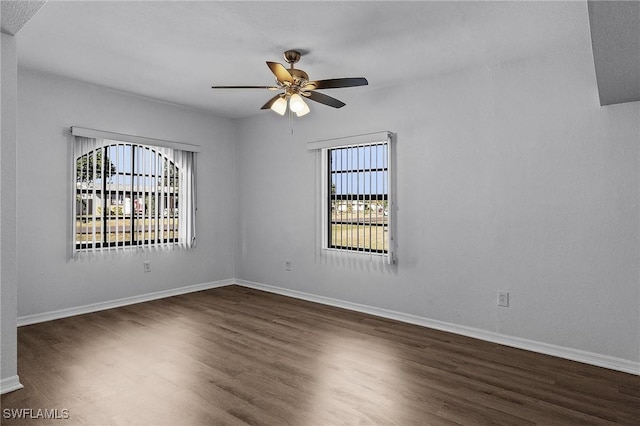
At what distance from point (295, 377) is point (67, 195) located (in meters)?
3.32

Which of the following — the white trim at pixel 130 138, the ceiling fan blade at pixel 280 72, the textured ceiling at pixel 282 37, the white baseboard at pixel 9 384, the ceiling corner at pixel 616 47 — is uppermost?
the textured ceiling at pixel 282 37

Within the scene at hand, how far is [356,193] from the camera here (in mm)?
4625

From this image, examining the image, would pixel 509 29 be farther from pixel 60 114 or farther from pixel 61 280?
pixel 61 280

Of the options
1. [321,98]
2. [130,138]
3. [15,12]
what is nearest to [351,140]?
[321,98]

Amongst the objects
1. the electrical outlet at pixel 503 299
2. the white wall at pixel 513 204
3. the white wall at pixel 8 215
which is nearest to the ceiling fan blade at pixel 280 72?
the white wall at pixel 513 204

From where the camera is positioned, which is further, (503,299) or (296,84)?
(503,299)

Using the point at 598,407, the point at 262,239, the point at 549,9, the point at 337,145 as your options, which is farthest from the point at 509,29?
the point at 262,239

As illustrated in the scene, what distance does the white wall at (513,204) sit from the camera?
3023mm

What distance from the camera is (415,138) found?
4121mm

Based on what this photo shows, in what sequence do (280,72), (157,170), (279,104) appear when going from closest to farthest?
(280,72), (279,104), (157,170)

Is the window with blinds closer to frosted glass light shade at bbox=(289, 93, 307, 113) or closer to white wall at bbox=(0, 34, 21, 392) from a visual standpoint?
frosted glass light shade at bbox=(289, 93, 307, 113)

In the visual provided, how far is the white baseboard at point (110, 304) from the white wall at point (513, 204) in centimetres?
192

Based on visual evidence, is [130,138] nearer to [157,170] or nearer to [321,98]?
[157,170]

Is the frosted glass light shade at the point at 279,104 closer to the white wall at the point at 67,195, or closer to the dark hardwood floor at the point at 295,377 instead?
the dark hardwood floor at the point at 295,377
